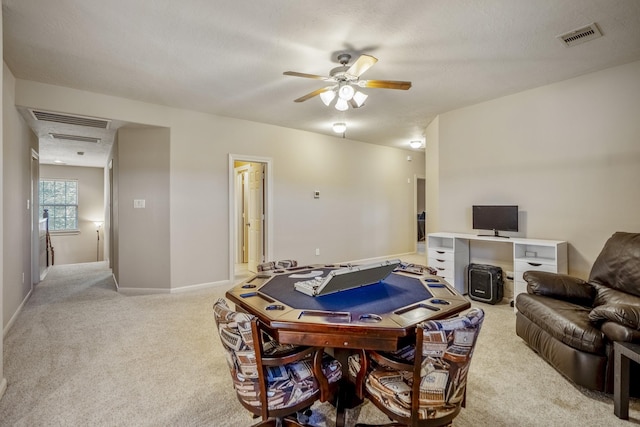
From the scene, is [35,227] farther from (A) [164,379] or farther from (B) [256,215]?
(A) [164,379]

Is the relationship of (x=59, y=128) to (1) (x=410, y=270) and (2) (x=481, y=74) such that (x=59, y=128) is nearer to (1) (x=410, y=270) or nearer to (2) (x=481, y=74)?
(1) (x=410, y=270)

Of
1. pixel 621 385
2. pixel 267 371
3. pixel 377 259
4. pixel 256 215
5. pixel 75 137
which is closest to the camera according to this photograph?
pixel 267 371

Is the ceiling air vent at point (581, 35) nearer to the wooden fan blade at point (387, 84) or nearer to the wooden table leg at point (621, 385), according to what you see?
the wooden fan blade at point (387, 84)

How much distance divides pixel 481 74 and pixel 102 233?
393 inches

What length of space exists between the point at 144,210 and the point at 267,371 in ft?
12.7

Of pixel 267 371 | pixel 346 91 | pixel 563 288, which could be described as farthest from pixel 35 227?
pixel 563 288

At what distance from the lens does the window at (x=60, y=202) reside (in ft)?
28.0

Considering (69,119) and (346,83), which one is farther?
(69,119)

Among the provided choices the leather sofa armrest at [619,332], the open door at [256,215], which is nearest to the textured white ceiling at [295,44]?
the open door at [256,215]

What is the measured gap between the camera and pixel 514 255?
11.9 feet

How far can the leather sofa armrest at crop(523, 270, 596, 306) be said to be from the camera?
263cm

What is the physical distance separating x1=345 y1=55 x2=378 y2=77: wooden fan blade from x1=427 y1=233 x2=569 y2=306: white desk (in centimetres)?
262

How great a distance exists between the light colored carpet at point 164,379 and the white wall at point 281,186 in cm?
137

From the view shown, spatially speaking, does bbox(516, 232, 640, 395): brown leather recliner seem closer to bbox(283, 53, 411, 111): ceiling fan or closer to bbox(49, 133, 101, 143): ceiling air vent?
bbox(283, 53, 411, 111): ceiling fan
